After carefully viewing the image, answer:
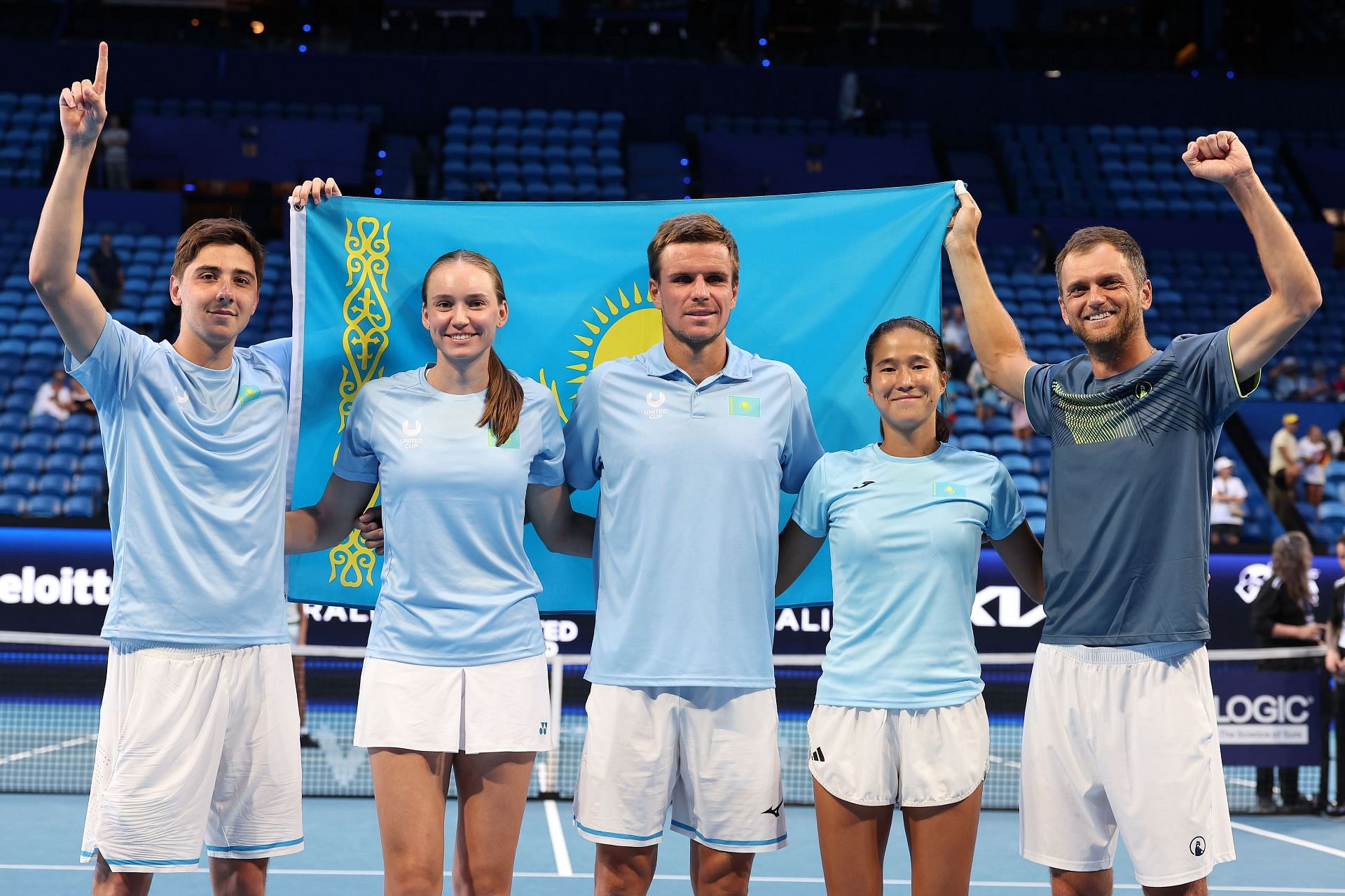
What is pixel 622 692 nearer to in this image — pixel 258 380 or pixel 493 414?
pixel 493 414

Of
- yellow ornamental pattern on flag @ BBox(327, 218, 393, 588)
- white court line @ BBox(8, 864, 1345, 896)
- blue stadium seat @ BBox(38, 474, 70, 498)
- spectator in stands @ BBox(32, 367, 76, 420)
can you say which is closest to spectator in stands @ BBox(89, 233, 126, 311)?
spectator in stands @ BBox(32, 367, 76, 420)

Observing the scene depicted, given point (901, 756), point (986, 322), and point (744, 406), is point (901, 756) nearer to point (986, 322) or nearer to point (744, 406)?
point (744, 406)

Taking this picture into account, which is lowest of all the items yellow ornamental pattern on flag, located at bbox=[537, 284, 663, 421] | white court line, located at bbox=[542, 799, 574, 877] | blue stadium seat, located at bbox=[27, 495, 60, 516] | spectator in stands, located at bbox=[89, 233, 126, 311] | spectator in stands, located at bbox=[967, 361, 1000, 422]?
white court line, located at bbox=[542, 799, 574, 877]

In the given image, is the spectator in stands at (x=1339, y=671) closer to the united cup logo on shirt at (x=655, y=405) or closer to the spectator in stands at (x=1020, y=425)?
the spectator in stands at (x=1020, y=425)

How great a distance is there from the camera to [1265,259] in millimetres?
3584

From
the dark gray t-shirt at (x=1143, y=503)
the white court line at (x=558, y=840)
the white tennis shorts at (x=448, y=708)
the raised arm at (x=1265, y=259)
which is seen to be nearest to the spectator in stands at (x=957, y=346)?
the white court line at (x=558, y=840)

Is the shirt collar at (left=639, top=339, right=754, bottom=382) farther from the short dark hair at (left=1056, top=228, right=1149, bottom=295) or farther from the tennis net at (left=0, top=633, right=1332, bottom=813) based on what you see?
the tennis net at (left=0, top=633, right=1332, bottom=813)

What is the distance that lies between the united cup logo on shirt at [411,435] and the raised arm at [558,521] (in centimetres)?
40

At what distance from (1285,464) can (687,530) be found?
1255 cm

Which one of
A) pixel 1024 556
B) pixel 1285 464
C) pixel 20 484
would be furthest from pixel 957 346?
pixel 1024 556

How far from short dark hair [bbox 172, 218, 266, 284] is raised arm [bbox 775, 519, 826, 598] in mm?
1808

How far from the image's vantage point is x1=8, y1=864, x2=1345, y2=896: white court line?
6617 millimetres

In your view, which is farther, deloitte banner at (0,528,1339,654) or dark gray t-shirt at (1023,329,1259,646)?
deloitte banner at (0,528,1339,654)

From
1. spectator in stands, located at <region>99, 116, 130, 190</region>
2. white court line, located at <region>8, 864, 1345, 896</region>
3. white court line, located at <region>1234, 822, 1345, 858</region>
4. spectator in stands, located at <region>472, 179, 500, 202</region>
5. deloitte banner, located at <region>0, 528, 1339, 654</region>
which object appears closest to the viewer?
white court line, located at <region>8, 864, 1345, 896</region>
